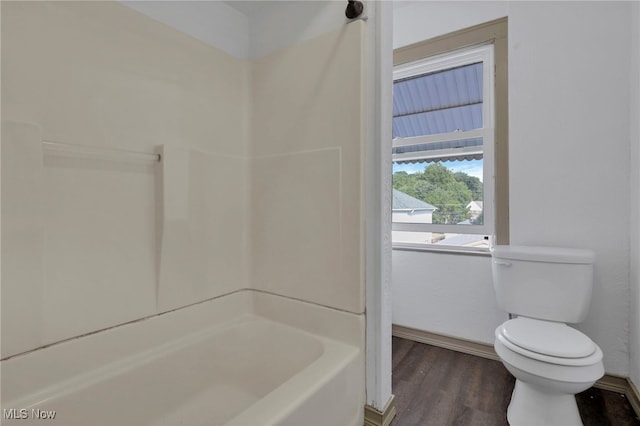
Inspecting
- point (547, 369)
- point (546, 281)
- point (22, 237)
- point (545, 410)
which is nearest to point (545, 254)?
point (546, 281)

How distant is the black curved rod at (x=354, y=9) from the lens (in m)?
1.33

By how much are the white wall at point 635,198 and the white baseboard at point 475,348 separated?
0.07 m

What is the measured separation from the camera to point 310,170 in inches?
58.9

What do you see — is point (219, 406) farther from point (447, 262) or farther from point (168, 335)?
point (447, 262)

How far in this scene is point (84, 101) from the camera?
1.12m

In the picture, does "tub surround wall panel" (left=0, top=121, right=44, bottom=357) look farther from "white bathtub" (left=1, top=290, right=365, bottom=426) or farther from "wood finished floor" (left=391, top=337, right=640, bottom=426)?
"wood finished floor" (left=391, top=337, right=640, bottom=426)

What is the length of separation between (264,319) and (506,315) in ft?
5.14

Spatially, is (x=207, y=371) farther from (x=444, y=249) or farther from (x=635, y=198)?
(x=635, y=198)

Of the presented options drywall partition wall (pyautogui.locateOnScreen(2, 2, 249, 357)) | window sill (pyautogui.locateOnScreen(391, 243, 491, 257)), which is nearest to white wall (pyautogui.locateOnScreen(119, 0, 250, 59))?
drywall partition wall (pyautogui.locateOnScreen(2, 2, 249, 357))

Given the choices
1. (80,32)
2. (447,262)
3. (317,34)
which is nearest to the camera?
(80,32)

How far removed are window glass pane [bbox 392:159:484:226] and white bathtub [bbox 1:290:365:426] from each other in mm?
1326

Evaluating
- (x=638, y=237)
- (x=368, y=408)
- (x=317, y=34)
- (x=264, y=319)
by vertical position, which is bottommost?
(x=368, y=408)

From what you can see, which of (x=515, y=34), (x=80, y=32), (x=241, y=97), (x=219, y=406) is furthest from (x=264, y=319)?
(x=515, y=34)

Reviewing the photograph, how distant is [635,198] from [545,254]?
527mm
